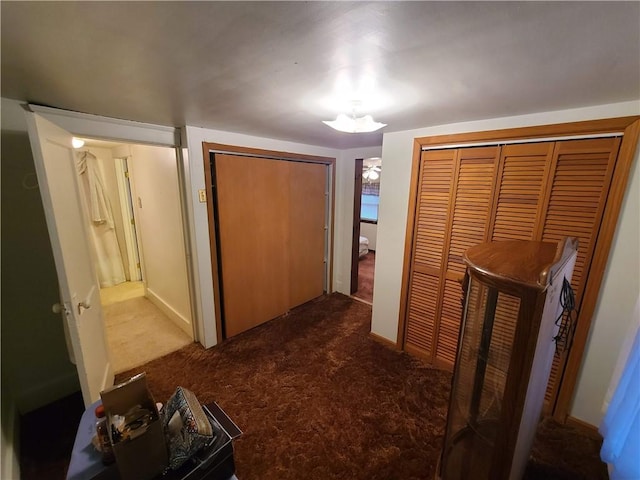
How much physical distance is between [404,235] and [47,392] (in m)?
3.03

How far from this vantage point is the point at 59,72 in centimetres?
114

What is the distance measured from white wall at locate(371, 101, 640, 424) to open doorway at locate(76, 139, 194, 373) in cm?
194

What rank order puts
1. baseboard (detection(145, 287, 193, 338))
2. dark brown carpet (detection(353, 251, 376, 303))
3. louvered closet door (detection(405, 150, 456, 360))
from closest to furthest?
louvered closet door (detection(405, 150, 456, 360)) → baseboard (detection(145, 287, 193, 338)) → dark brown carpet (detection(353, 251, 376, 303))

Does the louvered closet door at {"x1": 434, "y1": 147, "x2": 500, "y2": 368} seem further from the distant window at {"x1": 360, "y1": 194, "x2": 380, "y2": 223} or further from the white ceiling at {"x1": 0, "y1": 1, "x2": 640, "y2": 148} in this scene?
the distant window at {"x1": 360, "y1": 194, "x2": 380, "y2": 223}

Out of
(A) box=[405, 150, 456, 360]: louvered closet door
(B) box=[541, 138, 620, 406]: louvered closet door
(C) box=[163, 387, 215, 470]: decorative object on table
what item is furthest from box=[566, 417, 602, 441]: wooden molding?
(C) box=[163, 387, 215, 470]: decorative object on table

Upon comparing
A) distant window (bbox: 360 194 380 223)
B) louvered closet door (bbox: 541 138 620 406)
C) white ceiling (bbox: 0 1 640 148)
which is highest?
white ceiling (bbox: 0 1 640 148)

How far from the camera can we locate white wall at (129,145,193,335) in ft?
8.38

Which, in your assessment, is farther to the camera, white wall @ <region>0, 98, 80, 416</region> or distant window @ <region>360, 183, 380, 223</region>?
distant window @ <region>360, 183, 380, 223</region>

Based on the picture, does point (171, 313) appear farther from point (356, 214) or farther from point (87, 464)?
point (356, 214)

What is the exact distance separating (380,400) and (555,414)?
3.97 feet

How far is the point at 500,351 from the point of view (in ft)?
3.29

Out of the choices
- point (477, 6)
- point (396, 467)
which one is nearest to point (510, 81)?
point (477, 6)

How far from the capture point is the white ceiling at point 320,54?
0.73m

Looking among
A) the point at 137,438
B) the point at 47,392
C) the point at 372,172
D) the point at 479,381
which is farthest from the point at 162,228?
the point at 372,172
